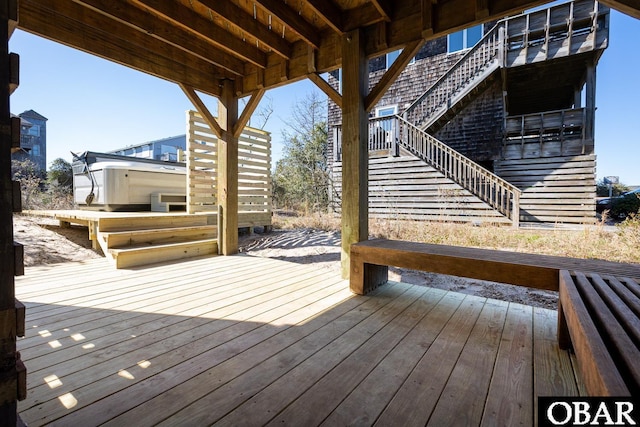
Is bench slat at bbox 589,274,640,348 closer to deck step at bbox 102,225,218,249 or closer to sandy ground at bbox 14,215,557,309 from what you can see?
sandy ground at bbox 14,215,557,309

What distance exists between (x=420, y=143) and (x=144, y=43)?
657cm

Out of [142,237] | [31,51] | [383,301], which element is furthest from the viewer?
[31,51]

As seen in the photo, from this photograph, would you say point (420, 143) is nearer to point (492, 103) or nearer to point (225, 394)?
point (492, 103)

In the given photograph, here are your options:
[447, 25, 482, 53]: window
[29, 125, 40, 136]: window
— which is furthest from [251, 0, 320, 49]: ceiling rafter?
[29, 125, 40, 136]: window

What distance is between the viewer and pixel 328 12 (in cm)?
289

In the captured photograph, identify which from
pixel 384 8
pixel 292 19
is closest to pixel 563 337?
pixel 384 8

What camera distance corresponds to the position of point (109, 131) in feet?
59.0

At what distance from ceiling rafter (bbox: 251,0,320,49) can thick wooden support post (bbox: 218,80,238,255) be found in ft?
5.51

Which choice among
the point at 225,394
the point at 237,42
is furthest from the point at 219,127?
the point at 225,394

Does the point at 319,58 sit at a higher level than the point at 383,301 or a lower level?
higher

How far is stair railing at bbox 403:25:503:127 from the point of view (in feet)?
26.9

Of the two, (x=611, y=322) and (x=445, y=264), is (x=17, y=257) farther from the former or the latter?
(x=445, y=264)

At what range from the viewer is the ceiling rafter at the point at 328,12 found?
8.99 ft

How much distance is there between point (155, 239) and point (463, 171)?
6969 millimetres
